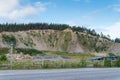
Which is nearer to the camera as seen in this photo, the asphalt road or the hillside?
the asphalt road

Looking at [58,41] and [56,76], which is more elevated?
[58,41]

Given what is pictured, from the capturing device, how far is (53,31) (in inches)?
6038

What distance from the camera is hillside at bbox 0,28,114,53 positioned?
5527 inches

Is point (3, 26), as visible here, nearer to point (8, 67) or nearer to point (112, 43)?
point (112, 43)

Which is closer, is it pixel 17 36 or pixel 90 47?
pixel 17 36

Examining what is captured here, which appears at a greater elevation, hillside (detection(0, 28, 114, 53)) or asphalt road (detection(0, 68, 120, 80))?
hillside (detection(0, 28, 114, 53))

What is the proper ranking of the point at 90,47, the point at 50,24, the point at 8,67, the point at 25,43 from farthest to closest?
the point at 50,24 < the point at 90,47 < the point at 25,43 < the point at 8,67

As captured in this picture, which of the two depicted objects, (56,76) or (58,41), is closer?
(56,76)

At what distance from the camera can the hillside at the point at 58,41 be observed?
140m

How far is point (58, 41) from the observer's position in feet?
488

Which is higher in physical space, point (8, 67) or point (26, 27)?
point (26, 27)

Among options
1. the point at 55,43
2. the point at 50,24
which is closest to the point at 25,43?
the point at 55,43

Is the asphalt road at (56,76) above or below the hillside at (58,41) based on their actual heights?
below

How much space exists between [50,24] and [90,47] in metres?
24.3
